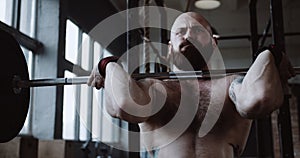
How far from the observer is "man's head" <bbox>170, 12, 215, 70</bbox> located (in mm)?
1184

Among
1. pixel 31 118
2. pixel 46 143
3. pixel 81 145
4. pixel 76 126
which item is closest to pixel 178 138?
pixel 46 143

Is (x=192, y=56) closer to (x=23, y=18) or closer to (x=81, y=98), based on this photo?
(x=23, y=18)

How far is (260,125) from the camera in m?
2.46

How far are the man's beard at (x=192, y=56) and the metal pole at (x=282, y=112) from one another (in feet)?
0.85

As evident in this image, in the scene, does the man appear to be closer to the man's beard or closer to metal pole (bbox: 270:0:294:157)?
the man's beard

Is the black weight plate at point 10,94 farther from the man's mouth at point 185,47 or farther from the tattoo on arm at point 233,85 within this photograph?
the tattoo on arm at point 233,85

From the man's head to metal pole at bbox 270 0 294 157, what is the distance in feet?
0.85

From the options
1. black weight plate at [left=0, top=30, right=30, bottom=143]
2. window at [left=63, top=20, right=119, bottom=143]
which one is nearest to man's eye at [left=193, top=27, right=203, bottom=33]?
black weight plate at [left=0, top=30, right=30, bottom=143]

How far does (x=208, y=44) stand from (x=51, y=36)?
2.28m

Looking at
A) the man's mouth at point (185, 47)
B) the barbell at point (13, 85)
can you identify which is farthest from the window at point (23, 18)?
the man's mouth at point (185, 47)

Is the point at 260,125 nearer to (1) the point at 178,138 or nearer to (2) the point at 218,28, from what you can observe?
(1) the point at 178,138

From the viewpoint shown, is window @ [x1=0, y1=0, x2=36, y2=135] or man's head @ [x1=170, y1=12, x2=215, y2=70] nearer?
man's head @ [x1=170, y1=12, x2=215, y2=70]

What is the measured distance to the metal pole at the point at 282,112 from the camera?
133 cm

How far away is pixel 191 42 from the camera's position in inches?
46.4
